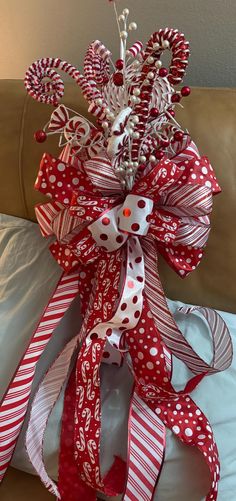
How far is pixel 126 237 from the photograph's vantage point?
2.57 feet

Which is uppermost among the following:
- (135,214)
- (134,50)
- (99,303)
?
(134,50)

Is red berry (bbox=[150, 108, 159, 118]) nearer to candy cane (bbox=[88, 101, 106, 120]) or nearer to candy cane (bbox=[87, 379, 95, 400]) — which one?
candy cane (bbox=[88, 101, 106, 120])

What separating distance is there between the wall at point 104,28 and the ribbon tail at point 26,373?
0.56 metres

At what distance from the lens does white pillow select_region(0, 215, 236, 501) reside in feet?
2.38

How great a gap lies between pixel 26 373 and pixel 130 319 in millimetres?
214

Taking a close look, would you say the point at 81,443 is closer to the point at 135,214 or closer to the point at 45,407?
the point at 45,407

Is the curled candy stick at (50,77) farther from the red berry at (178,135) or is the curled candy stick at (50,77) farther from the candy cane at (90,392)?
the candy cane at (90,392)

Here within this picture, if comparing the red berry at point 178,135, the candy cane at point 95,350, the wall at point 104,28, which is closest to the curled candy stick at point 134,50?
the red berry at point 178,135

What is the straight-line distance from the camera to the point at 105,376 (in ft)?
2.81

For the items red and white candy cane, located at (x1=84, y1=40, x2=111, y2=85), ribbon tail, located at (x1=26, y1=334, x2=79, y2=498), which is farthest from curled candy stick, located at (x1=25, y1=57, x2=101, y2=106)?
ribbon tail, located at (x1=26, y1=334, x2=79, y2=498)

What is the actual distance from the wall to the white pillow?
463mm

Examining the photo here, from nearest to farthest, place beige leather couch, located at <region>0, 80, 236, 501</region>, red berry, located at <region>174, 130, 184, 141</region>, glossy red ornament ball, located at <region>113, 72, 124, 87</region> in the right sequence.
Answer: glossy red ornament ball, located at <region>113, 72, 124, 87</region> < red berry, located at <region>174, 130, 184, 141</region> < beige leather couch, located at <region>0, 80, 236, 501</region>

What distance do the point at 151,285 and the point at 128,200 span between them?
0.16 m

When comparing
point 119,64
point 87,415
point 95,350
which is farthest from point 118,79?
point 87,415
